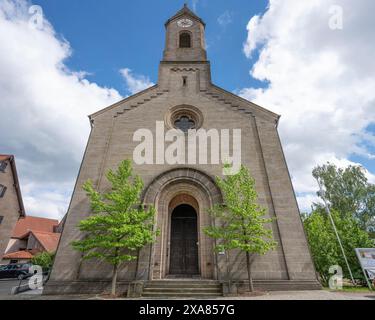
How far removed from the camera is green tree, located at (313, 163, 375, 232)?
2848 cm

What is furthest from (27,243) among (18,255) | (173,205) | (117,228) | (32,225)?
(117,228)

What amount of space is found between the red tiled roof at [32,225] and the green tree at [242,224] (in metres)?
42.7

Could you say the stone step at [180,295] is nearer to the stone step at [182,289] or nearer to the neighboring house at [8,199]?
the stone step at [182,289]

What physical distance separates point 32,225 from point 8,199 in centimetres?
1786

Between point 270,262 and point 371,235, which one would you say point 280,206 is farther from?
point 371,235

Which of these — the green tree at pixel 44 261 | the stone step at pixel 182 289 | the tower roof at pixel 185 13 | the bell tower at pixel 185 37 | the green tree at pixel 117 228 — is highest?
the tower roof at pixel 185 13

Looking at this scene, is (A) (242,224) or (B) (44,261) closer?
(A) (242,224)

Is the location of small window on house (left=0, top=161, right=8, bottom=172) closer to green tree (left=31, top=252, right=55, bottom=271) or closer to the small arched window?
green tree (left=31, top=252, right=55, bottom=271)

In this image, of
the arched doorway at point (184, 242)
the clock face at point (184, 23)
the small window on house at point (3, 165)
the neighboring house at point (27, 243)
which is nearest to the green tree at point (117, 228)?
the arched doorway at point (184, 242)

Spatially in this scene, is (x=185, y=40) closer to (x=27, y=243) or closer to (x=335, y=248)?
(x=335, y=248)

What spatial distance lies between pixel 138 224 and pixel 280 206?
313 inches

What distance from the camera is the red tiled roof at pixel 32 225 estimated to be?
40.9 metres

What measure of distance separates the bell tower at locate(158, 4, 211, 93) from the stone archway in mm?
7679

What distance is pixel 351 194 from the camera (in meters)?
29.2
